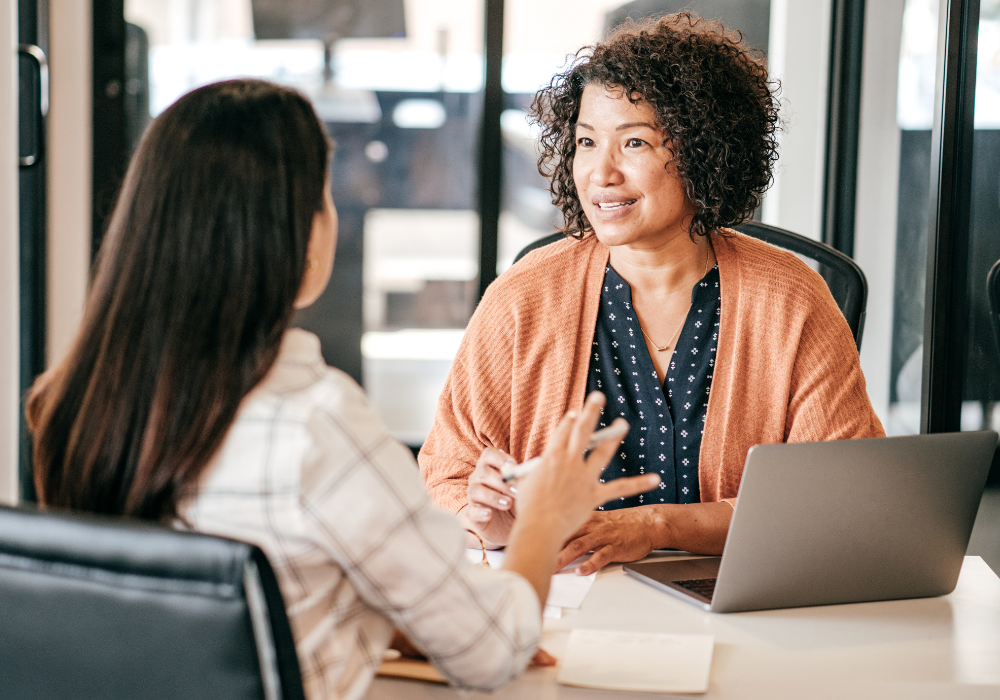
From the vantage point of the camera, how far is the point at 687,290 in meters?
1.62

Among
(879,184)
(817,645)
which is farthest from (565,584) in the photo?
(879,184)

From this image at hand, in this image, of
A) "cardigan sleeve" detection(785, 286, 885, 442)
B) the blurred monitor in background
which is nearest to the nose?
"cardigan sleeve" detection(785, 286, 885, 442)

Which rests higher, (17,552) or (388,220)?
(388,220)

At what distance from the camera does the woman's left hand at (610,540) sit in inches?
48.0

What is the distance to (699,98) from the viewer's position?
5.18ft

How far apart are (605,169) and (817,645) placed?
0.86 meters

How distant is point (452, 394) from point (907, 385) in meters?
Result: 1.68

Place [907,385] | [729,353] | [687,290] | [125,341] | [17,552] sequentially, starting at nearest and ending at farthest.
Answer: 1. [17,552]
2. [125,341]
3. [729,353]
4. [687,290]
5. [907,385]

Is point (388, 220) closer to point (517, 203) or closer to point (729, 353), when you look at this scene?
point (517, 203)

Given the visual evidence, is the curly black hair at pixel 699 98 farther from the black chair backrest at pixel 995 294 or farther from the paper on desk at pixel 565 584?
the paper on desk at pixel 565 584

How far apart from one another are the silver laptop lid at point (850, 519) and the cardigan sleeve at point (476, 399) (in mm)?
535

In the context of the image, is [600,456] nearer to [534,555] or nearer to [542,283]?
[534,555]

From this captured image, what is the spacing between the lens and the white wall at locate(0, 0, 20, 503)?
2.41m

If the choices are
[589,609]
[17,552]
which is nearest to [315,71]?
[589,609]
